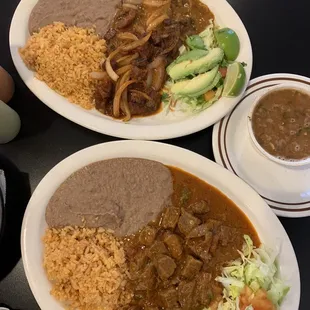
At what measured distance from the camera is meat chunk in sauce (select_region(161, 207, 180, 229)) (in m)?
2.64

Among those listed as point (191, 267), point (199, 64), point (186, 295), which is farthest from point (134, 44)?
point (186, 295)

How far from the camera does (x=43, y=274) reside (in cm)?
251

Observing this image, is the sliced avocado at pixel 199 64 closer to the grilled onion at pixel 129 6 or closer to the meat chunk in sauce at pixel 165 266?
the grilled onion at pixel 129 6

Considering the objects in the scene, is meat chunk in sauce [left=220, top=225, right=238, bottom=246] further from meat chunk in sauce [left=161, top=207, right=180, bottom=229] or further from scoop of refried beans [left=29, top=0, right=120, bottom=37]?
scoop of refried beans [left=29, top=0, right=120, bottom=37]

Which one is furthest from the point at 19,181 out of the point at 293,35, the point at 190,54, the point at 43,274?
the point at 293,35

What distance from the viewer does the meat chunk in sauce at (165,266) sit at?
253cm

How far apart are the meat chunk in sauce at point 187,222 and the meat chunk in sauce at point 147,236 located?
0.18 m

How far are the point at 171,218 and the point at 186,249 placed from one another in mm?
223

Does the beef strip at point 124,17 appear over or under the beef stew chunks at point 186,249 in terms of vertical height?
over

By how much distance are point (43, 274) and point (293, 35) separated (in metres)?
2.69

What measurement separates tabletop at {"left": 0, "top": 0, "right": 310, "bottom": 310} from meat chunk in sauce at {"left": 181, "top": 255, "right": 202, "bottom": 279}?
2.45ft

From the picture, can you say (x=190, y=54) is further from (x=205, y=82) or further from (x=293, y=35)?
(x=293, y=35)

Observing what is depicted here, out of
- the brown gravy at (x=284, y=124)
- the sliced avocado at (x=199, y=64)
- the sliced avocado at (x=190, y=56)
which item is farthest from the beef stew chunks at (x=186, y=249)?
the sliced avocado at (x=190, y=56)

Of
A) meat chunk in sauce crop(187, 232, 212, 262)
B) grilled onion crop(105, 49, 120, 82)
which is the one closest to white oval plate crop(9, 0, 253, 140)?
grilled onion crop(105, 49, 120, 82)
